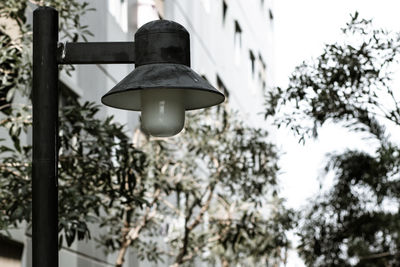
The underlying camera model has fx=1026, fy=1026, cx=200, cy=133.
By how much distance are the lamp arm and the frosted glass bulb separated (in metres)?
0.28

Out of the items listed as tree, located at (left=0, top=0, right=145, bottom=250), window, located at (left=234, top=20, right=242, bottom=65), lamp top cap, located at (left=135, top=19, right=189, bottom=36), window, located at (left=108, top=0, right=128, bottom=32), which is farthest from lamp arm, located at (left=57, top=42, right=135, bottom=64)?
window, located at (left=234, top=20, right=242, bottom=65)

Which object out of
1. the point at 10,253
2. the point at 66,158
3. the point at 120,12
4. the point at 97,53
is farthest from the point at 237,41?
the point at 97,53

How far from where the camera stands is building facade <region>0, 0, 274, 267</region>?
750 inches

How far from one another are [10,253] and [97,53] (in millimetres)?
10688

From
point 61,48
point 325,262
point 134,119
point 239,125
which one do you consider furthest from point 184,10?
point 61,48

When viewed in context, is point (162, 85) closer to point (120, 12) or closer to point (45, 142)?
point (45, 142)

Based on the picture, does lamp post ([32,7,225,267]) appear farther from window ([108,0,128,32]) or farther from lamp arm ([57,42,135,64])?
window ([108,0,128,32])

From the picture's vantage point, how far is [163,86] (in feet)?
16.2

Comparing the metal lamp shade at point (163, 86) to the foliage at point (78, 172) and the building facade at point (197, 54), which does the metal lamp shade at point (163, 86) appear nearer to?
the foliage at point (78, 172)

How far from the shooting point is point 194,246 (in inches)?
814

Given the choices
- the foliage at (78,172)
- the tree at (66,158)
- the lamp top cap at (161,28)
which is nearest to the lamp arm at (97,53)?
the lamp top cap at (161,28)

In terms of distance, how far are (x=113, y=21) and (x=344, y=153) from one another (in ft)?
33.6

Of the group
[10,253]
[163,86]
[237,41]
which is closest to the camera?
[163,86]

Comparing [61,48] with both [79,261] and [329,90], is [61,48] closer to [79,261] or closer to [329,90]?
[329,90]
